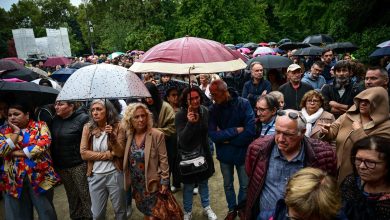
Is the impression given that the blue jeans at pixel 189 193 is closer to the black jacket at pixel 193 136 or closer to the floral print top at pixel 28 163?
the black jacket at pixel 193 136

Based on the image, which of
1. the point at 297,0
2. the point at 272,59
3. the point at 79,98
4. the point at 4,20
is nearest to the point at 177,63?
the point at 79,98

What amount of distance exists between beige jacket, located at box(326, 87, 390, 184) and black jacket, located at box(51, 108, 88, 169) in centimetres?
317

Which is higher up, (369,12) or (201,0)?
(201,0)

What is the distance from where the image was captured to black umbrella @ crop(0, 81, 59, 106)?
348 centimetres

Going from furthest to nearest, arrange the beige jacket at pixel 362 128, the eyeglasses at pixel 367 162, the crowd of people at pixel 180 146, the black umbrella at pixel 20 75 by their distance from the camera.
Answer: the black umbrella at pixel 20 75, the beige jacket at pixel 362 128, the crowd of people at pixel 180 146, the eyeglasses at pixel 367 162

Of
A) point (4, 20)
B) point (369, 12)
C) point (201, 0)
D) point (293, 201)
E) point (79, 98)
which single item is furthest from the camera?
point (4, 20)

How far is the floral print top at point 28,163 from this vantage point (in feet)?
11.3

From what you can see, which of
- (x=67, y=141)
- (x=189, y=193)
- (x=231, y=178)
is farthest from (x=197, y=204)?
(x=67, y=141)

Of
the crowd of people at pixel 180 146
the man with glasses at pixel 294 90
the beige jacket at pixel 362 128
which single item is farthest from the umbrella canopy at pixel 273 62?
the beige jacket at pixel 362 128

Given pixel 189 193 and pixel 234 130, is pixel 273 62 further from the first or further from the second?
pixel 189 193

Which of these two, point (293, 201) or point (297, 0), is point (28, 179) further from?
point (297, 0)

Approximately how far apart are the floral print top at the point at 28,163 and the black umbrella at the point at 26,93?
1.00 ft

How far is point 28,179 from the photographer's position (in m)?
3.53

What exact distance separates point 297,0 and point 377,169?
22212mm
